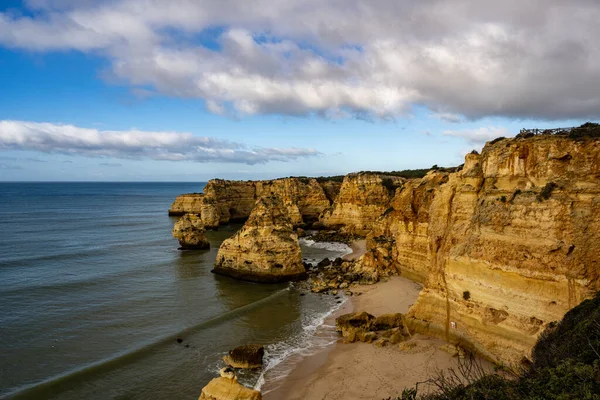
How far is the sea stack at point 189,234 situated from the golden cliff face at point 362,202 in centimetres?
1990

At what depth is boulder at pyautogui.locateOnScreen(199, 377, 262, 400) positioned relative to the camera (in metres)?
11.5

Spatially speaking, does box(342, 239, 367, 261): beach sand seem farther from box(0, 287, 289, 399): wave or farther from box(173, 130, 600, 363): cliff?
box(173, 130, 600, 363): cliff

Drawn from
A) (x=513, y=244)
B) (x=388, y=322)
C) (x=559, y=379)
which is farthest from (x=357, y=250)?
(x=559, y=379)

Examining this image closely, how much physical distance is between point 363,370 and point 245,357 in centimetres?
530

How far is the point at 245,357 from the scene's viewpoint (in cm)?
1692

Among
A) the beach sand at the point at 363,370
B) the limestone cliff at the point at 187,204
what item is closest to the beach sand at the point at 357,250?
the beach sand at the point at 363,370

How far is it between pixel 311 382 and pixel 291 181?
52.3 metres

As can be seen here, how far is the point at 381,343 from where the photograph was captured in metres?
17.5

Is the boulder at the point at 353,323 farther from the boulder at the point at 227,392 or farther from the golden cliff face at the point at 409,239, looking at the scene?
the boulder at the point at 227,392

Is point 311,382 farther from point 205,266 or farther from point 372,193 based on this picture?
point 372,193

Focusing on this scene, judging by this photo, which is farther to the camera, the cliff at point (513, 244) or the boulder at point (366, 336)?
the boulder at point (366, 336)

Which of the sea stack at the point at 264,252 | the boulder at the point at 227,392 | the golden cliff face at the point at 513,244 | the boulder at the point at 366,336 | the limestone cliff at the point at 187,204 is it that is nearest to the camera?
the boulder at the point at 227,392

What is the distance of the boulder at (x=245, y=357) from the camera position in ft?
55.4

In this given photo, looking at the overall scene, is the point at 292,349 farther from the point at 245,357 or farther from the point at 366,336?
the point at 366,336
